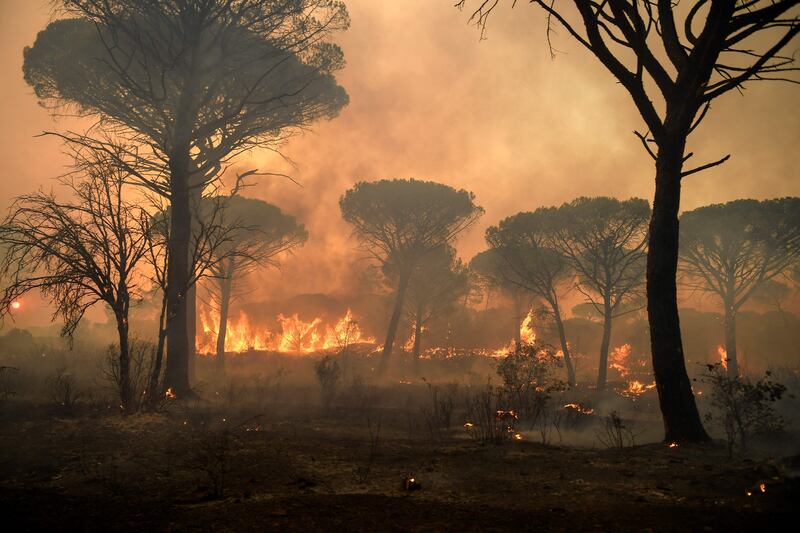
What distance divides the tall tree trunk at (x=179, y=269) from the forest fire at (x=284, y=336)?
79.4ft

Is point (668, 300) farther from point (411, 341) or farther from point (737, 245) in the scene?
point (411, 341)

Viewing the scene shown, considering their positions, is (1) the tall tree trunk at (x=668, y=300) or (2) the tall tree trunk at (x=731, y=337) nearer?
(1) the tall tree trunk at (x=668, y=300)

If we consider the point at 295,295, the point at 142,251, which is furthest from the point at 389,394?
the point at 295,295

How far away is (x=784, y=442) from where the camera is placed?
25.4 feet

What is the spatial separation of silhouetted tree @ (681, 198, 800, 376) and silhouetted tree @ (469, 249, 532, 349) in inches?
451

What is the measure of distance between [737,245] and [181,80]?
2759 centimetres

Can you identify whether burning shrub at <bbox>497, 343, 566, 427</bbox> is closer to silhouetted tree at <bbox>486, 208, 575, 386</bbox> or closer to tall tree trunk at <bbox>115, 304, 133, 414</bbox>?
tall tree trunk at <bbox>115, 304, 133, 414</bbox>

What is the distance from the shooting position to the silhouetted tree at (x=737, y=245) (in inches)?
894

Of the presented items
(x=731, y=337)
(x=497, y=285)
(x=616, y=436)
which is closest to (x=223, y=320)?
(x=497, y=285)

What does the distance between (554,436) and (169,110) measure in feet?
46.5

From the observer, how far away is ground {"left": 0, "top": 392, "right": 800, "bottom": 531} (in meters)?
2.74

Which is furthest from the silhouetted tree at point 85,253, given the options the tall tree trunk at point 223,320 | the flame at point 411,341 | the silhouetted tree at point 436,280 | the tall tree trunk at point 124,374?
the flame at point 411,341

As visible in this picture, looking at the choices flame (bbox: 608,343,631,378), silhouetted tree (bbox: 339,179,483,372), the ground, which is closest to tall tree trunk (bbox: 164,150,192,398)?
the ground

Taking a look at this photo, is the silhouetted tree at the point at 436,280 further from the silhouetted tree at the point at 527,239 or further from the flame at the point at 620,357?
the flame at the point at 620,357
